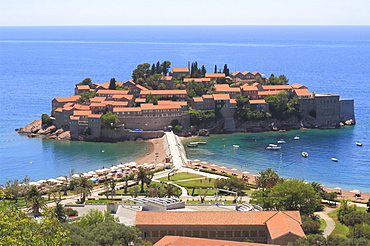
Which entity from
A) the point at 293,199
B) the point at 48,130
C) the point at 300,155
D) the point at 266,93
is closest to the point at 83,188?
the point at 293,199

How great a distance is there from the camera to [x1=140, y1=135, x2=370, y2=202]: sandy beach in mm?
70294

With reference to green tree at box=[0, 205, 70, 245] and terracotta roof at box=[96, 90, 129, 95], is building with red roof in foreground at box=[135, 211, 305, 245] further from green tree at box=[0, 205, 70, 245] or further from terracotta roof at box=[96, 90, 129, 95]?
terracotta roof at box=[96, 90, 129, 95]

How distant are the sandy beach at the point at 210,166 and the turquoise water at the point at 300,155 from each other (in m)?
1.97

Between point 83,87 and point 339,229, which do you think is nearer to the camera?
point 339,229

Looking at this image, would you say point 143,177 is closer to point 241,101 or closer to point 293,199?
point 293,199

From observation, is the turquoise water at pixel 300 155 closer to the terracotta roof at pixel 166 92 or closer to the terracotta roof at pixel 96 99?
the terracotta roof at pixel 166 92

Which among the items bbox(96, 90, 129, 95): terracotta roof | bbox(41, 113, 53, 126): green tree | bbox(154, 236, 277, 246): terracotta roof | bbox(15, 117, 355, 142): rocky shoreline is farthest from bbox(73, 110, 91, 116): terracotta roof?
bbox(154, 236, 277, 246): terracotta roof

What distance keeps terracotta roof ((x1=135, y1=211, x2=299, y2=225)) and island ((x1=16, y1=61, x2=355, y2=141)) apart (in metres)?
52.5

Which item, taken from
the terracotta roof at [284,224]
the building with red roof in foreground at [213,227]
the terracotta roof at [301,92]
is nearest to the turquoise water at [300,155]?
the terracotta roof at [301,92]

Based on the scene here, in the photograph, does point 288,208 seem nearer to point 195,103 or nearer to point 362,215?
point 362,215

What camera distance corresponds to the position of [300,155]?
9106 centimetres

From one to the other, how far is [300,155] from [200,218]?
4285 cm

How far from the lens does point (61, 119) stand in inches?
4235

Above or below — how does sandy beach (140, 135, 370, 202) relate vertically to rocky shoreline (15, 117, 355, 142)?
below
